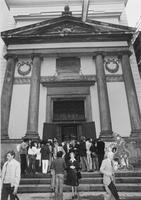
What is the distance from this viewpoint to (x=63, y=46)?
16266mm

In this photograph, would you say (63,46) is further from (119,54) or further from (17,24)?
(17,24)

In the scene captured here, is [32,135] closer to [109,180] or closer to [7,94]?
[7,94]

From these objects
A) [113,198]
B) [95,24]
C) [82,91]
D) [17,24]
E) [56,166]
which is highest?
[17,24]

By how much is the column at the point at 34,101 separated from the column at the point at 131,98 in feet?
22.1

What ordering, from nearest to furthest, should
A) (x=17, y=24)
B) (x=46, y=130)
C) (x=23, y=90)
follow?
1. (x=46, y=130)
2. (x=23, y=90)
3. (x=17, y=24)

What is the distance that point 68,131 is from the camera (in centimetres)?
1502

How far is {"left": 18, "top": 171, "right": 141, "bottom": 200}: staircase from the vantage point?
700cm

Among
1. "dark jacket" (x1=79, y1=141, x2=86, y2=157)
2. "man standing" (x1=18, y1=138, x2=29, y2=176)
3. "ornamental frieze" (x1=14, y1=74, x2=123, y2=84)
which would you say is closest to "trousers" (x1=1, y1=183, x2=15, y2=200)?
"man standing" (x1=18, y1=138, x2=29, y2=176)

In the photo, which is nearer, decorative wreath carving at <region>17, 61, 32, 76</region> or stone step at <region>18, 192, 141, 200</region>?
stone step at <region>18, 192, 141, 200</region>

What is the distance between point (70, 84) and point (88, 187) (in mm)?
9082

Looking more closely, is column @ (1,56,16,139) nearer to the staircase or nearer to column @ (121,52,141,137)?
the staircase

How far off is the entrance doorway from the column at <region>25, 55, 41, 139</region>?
228 cm

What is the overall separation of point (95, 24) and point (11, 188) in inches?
591

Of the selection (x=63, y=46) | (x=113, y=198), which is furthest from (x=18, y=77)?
(x=113, y=198)
